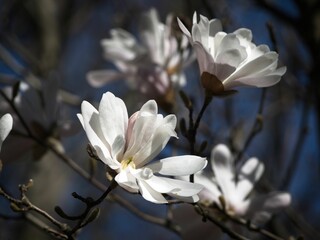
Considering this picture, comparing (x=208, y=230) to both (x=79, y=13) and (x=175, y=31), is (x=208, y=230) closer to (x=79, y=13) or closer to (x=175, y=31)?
(x=175, y=31)

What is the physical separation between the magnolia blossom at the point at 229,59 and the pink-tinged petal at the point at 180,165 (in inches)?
5.9

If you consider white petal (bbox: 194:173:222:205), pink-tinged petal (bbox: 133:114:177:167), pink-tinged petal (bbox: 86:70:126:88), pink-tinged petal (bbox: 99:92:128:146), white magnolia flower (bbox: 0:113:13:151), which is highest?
white magnolia flower (bbox: 0:113:13:151)

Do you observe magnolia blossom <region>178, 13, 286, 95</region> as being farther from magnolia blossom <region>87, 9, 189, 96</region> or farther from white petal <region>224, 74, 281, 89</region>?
magnolia blossom <region>87, 9, 189, 96</region>

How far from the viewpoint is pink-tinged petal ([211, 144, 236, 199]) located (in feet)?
3.10

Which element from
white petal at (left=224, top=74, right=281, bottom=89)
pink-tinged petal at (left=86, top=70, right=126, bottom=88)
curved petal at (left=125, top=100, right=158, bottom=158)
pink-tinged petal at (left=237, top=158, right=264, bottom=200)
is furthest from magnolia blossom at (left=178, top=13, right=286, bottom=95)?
pink-tinged petal at (left=86, top=70, right=126, bottom=88)

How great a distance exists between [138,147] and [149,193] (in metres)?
0.07

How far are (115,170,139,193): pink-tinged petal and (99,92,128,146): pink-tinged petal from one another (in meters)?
0.05

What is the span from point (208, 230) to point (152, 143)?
28cm

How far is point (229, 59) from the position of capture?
0.73m

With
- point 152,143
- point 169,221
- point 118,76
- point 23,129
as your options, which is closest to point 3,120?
point 152,143

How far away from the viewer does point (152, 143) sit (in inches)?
27.1

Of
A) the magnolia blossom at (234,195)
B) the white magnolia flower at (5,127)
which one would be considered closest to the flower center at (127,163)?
the white magnolia flower at (5,127)

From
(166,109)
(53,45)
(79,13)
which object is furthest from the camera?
(79,13)

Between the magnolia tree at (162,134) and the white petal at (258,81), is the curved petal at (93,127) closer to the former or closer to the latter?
the magnolia tree at (162,134)
